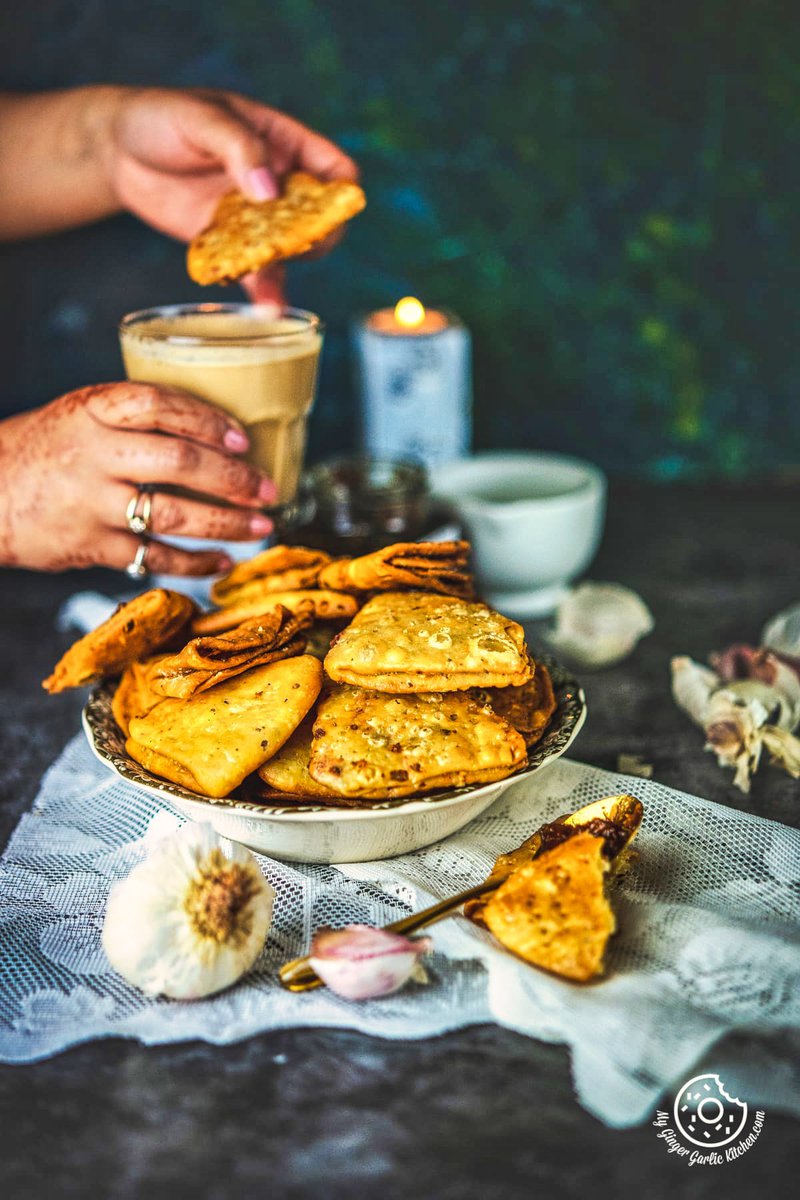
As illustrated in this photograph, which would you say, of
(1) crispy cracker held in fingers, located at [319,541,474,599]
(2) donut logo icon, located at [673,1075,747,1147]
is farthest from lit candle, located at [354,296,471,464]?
(2) donut logo icon, located at [673,1075,747,1147]

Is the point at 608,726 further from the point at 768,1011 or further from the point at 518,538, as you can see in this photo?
the point at 768,1011

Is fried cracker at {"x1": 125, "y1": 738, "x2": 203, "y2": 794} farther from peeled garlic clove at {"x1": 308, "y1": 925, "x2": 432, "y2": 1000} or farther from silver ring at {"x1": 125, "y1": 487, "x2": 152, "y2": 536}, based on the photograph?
silver ring at {"x1": 125, "y1": 487, "x2": 152, "y2": 536}

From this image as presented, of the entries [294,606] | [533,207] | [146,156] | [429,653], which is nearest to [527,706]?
[429,653]

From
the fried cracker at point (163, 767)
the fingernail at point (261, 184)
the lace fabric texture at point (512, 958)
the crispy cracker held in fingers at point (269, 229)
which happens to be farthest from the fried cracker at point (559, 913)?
the fingernail at point (261, 184)

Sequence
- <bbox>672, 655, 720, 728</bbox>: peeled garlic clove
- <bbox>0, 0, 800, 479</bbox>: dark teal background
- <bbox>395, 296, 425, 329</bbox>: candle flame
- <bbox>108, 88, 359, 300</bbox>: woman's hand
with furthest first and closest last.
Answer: <bbox>0, 0, 800, 479</bbox>: dark teal background → <bbox>395, 296, 425, 329</bbox>: candle flame → <bbox>108, 88, 359, 300</bbox>: woman's hand → <bbox>672, 655, 720, 728</bbox>: peeled garlic clove

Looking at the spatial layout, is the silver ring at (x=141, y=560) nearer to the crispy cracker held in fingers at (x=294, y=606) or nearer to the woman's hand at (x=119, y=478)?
the woman's hand at (x=119, y=478)

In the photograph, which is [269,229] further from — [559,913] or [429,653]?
[559,913]
